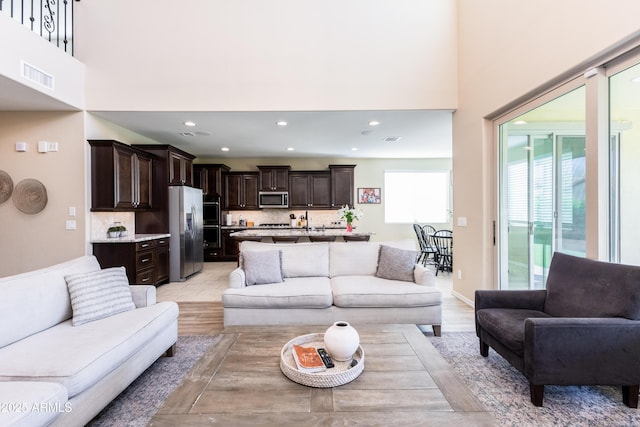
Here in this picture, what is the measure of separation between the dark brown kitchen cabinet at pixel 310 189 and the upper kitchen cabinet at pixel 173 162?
254 centimetres

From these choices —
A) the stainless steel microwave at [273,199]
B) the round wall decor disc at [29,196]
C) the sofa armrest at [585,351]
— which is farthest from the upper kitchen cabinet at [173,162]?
the sofa armrest at [585,351]

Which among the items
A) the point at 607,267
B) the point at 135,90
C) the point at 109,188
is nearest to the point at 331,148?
the point at 135,90

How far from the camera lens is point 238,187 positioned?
761 cm

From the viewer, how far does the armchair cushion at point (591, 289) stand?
1.87m

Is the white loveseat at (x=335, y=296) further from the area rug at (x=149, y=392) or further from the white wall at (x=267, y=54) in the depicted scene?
the white wall at (x=267, y=54)

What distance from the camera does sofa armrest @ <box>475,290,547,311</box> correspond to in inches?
97.5

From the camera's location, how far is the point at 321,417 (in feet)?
3.83

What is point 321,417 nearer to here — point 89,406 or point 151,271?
point 89,406

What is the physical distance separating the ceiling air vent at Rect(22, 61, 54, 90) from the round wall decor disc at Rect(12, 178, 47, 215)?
140cm

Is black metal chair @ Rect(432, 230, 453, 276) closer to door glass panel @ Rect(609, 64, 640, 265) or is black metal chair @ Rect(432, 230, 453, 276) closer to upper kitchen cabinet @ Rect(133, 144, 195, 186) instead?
door glass panel @ Rect(609, 64, 640, 265)

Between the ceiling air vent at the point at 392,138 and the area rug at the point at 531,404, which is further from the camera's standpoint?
the ceiling air vent at the point at 392,138

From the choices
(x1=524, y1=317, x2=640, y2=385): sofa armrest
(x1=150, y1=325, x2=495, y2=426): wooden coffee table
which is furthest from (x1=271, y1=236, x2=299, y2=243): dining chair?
(x1=524, y1=317, x2=640, y2=385): sofa armrest

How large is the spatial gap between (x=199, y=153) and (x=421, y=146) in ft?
17.5

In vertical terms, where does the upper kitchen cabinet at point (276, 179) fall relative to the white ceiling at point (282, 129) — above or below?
below
